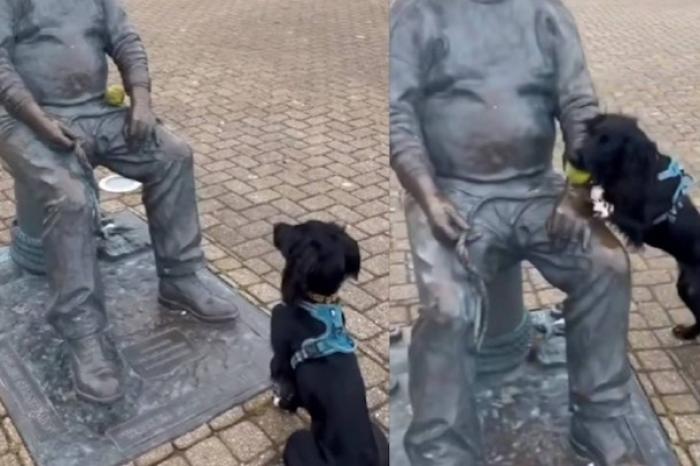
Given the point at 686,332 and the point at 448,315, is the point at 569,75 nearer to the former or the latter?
the point at 448,315

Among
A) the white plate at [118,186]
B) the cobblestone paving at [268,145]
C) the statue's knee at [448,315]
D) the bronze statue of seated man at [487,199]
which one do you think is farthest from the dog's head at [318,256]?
the white plate at [118,186]

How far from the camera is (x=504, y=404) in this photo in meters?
3.17

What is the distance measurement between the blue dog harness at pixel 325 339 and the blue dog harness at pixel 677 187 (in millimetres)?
1104

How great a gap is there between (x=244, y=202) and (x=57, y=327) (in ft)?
7.17

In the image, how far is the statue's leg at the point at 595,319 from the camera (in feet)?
8.67

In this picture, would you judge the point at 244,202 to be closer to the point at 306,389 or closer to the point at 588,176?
the point at 306,389

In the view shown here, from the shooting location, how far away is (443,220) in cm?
257

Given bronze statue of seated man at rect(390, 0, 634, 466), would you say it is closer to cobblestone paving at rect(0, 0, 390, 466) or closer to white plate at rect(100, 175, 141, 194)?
cobblestone paving at rect(0, 0, 390, 466)

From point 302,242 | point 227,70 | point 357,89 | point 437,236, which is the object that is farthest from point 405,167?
point 227,70

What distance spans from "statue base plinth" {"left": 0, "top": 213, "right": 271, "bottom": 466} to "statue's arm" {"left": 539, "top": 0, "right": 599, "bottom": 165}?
1570mm

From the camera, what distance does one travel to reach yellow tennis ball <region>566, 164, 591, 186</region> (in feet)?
8.49

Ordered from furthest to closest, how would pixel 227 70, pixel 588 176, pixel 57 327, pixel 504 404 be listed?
1. pixel 227 70
2. pixel 57 327
3. pixel 504 404
4. pixel 588 176

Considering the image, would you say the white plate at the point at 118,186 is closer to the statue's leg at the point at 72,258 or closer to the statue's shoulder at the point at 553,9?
the statue's leg at the point at 72,258

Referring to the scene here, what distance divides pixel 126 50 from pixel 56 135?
1.73ft
